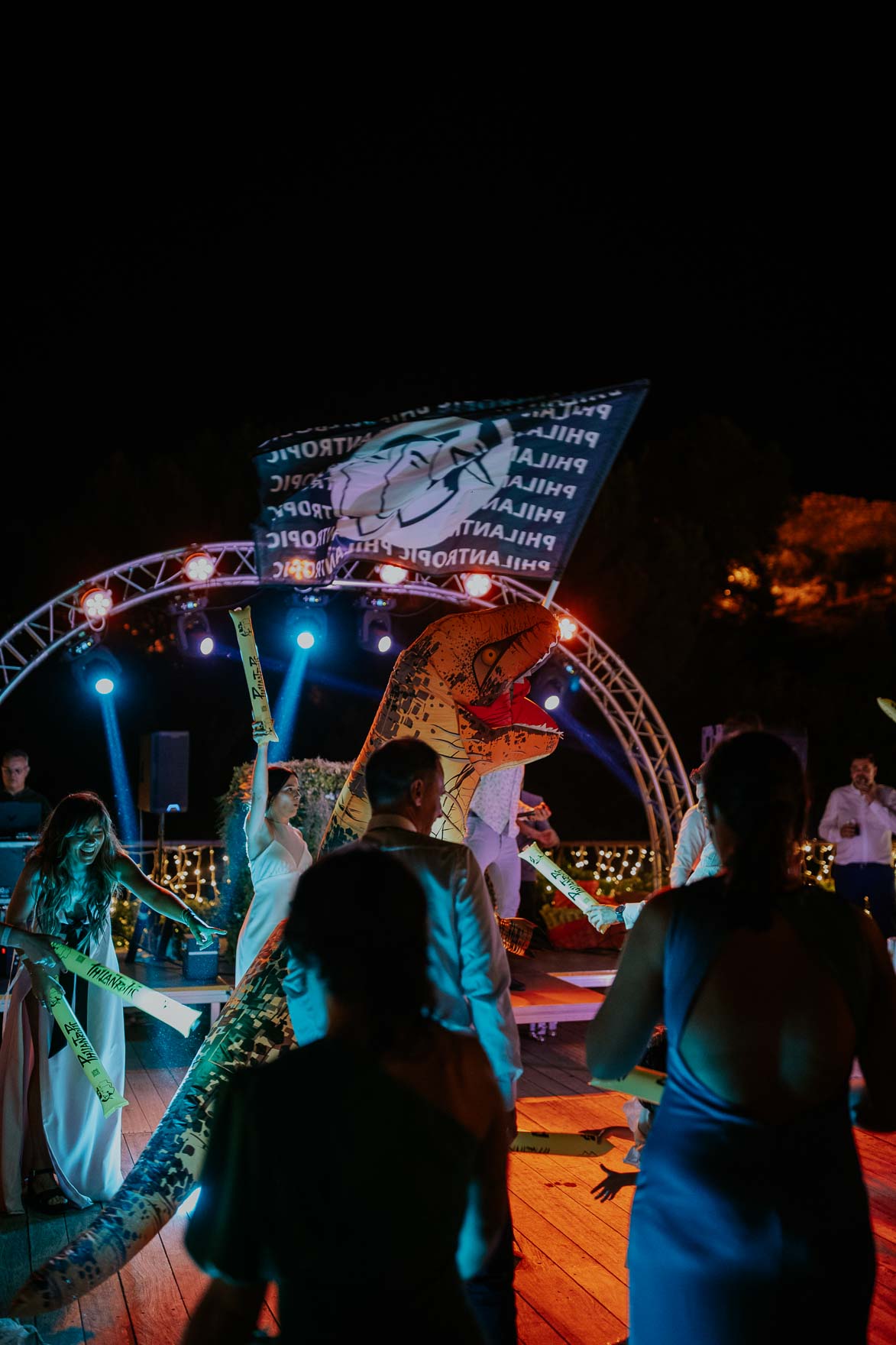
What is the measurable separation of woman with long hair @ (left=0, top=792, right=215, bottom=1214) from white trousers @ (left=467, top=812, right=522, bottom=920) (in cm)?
250

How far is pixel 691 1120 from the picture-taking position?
6.27 ft

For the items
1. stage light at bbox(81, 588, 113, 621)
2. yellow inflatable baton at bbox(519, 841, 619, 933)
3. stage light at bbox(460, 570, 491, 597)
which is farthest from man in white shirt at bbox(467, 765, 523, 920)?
stage light at bbox(81, 588, 113, 621)

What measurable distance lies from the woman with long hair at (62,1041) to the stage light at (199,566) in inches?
206

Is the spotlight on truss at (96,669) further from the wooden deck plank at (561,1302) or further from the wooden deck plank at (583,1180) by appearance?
the wooden deck plank at (561,1302)

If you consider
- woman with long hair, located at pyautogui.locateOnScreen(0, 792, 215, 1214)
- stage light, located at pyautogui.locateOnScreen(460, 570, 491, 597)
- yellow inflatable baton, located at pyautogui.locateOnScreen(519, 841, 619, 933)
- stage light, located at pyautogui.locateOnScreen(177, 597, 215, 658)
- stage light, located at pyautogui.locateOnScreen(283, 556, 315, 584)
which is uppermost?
stage light, located at pyautogui.locateOnScreen(460, 570, 491, 597)

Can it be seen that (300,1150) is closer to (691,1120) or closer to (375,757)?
(691,1120)

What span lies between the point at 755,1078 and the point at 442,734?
1985 mm

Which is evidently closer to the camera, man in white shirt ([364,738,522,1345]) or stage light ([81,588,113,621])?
man in white shirt ([364,738,522,1345])

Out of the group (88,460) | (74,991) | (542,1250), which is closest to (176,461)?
(88,460)

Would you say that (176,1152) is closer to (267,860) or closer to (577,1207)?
(267,860)

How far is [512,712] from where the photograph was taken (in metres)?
3.80

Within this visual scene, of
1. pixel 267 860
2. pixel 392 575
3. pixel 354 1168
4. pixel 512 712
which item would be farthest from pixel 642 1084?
pixel 392 575

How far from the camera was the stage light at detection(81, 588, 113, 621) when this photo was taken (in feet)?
31.3

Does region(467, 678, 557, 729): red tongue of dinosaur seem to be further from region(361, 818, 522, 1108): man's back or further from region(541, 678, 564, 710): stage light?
region(541, 678, 564, 710): stage light
